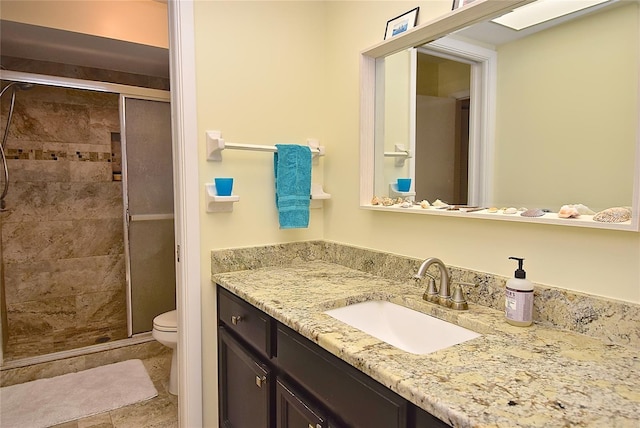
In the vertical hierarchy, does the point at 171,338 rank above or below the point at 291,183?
below

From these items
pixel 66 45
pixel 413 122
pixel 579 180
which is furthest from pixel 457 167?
pixel 66 45

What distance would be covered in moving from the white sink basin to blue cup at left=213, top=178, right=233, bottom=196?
688mm

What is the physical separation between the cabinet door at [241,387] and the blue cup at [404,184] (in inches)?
34.1

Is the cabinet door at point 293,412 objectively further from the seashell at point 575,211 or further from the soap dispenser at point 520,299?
the seashell at point 575,211

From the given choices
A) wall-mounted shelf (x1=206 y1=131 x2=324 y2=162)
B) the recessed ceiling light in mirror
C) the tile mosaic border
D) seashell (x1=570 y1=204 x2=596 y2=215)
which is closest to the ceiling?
wall-mounted shelf (x1=206 y1=131 x2=324 y2=162)

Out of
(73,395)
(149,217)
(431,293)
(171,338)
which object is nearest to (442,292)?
(431,293)

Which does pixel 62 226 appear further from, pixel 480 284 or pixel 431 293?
pixel 480 284

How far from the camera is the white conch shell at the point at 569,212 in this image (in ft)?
3.34

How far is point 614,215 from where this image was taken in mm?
946

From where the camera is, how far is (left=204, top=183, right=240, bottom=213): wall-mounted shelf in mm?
1628

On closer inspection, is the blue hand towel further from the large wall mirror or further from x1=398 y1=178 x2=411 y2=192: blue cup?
x1=398 y1=178 x2=411 y2=192: blue cup

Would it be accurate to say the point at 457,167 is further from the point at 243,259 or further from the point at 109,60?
the point at 109,60

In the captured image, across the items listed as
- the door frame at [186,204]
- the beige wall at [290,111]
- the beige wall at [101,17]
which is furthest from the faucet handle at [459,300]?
the beige wall at [101,17]

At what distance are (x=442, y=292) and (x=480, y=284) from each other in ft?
0.40
